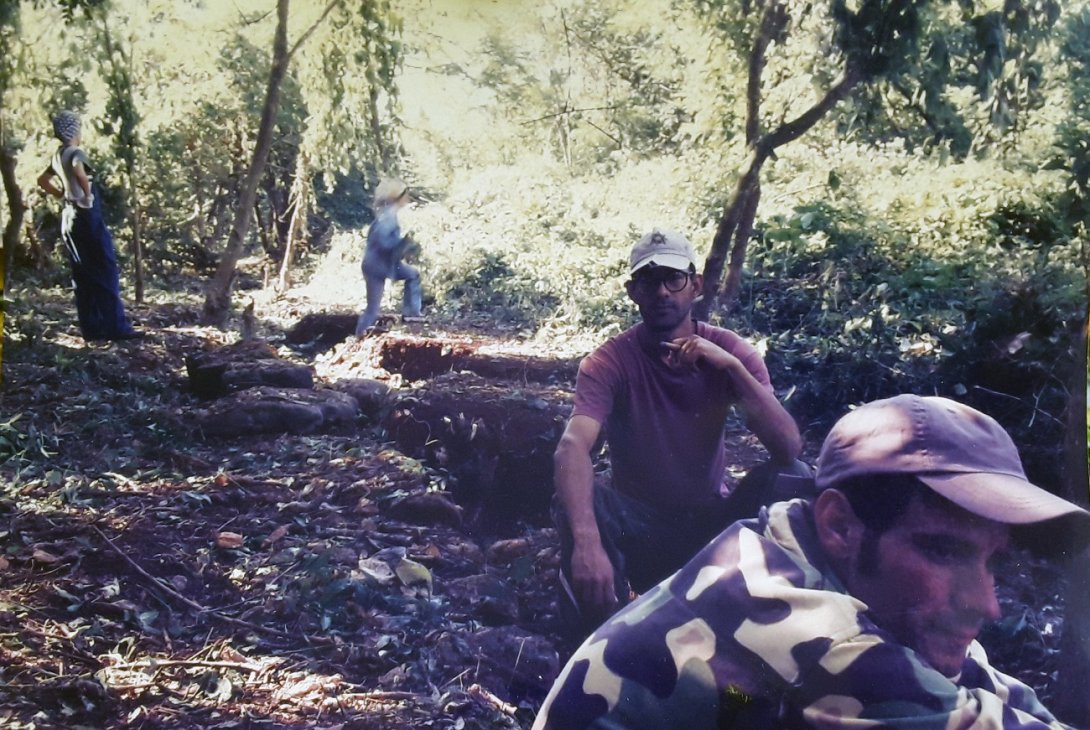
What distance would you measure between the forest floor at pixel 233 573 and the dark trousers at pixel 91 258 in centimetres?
5

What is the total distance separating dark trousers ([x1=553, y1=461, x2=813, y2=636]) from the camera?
162cm

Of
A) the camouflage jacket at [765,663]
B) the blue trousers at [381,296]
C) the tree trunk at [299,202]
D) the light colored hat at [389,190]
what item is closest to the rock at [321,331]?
the blue trousers at [381,296]

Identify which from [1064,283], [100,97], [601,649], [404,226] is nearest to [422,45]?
[404,226]

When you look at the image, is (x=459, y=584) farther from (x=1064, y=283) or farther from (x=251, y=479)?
(x=1064, y=283)

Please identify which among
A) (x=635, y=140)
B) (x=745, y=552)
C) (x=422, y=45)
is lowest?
(x=745, y=552)

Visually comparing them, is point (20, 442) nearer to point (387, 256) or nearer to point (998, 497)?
point (387, 256)

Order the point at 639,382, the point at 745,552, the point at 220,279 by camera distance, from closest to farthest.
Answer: the point at 745,552
the point at 639,382
the point at 220,279

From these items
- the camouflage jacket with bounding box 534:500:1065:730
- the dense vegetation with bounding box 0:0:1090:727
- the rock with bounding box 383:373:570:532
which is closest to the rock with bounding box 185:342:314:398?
the dense vegetation with bounding box 0:0:1090:727

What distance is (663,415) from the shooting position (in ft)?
5.38

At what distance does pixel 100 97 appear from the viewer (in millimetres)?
1655

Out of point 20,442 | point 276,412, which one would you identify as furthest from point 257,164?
point 20,442

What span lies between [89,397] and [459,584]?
82 centimetres

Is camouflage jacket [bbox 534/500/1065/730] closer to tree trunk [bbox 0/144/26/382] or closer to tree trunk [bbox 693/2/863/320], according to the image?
tree trunk [bbox 693/2/863/320]

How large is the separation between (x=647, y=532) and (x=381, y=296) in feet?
2.37
